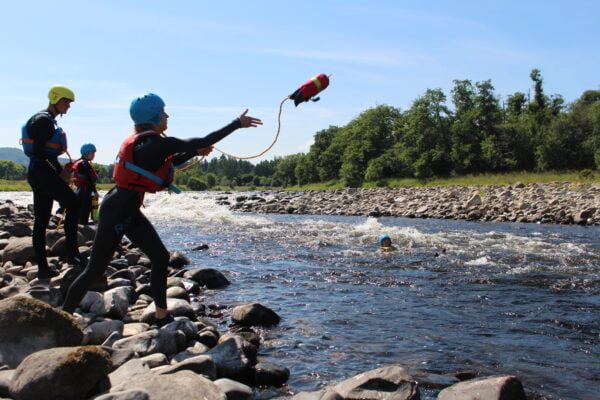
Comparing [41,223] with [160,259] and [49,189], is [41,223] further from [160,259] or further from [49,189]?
[160,259]

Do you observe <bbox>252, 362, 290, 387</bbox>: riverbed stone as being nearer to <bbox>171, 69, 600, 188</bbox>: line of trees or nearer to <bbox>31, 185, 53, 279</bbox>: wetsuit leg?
<bbox>31, 185, 53, 279</bbox>: wetsuit leg

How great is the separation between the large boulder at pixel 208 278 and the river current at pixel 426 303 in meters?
0.26

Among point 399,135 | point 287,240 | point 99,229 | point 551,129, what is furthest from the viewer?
point 399,135

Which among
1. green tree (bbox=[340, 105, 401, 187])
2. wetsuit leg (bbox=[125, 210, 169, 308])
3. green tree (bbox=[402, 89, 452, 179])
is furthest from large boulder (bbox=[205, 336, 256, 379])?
green tree (bbox=[340, 105, 401, 187])

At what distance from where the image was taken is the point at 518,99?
7788 cm

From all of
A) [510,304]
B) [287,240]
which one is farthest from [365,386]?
[287,240]

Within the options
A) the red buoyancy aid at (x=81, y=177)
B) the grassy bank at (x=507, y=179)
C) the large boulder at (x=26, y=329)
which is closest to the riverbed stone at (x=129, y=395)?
the large boulder at (x=26, y=329)

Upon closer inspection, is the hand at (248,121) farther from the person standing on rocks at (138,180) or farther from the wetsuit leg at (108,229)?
the wetsuit leg at (108,229)

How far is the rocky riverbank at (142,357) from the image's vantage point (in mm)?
3867

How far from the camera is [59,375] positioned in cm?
380

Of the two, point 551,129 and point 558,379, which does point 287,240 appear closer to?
point 558,379

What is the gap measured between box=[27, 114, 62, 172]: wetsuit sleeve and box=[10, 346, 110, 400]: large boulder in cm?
349

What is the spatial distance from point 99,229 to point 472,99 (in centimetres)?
7660

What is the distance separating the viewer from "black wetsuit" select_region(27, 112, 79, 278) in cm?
661
